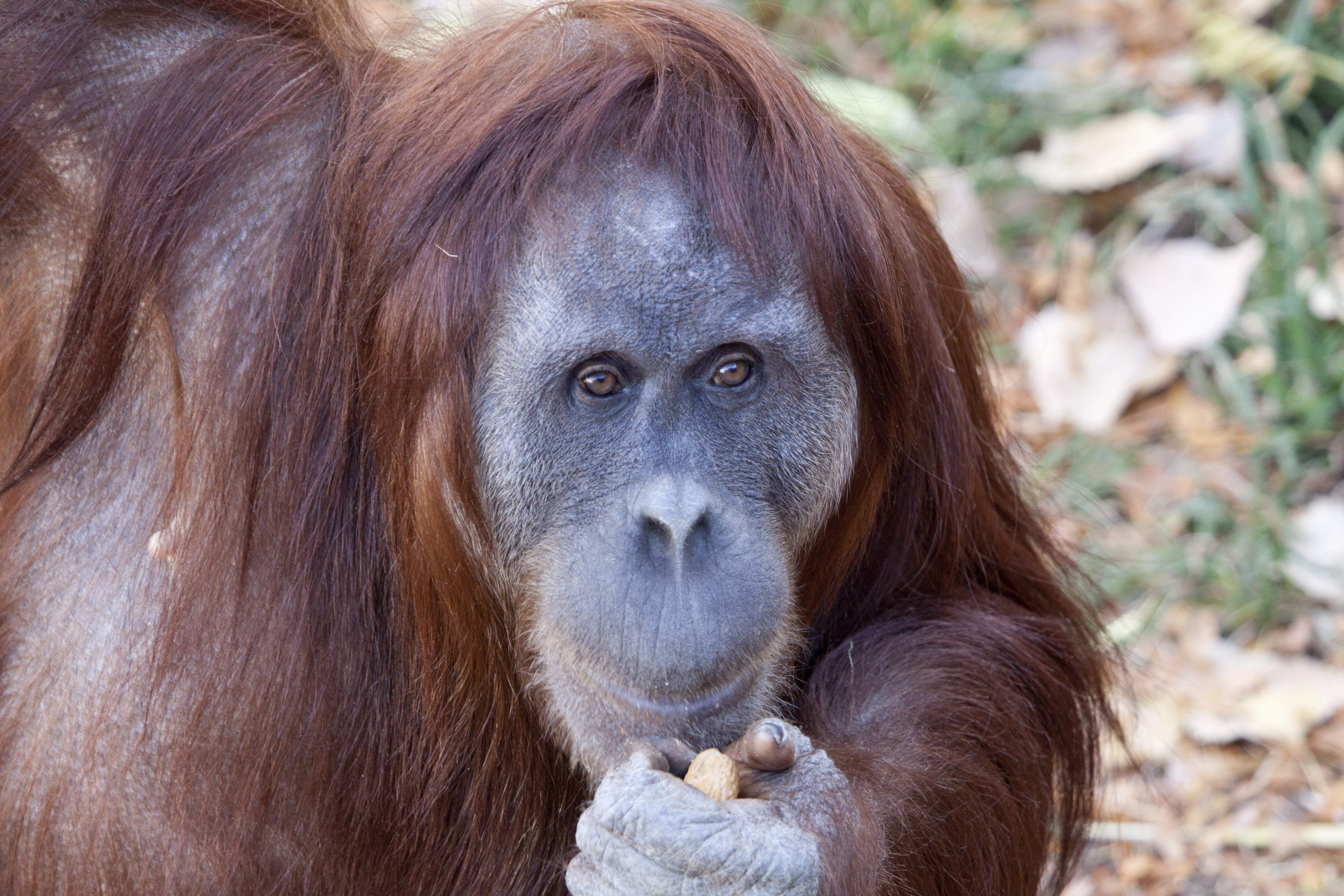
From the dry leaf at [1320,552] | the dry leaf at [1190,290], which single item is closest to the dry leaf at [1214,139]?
the dry leaf at [1190,290]

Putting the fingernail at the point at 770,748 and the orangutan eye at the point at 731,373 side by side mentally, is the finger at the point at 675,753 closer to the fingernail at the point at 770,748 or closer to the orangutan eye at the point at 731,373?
the fingernail at the point at 770,748

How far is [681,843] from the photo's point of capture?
1958mm

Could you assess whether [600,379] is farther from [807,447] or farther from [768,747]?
[768,747]

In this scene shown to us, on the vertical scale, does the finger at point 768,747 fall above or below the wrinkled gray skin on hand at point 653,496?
below

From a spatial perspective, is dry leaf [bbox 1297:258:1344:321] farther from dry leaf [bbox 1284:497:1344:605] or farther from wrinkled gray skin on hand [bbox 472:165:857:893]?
wrinkled gray skin on hand [bbox 472:165:857:893]

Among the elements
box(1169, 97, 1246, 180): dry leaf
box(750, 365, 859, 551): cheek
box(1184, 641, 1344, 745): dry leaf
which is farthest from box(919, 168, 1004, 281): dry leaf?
box(750, 365, 859, 551): cheek

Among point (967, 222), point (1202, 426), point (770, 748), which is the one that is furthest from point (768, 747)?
point (967, 222)

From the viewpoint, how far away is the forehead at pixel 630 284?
2.09 metres

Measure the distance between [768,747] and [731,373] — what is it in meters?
0.50

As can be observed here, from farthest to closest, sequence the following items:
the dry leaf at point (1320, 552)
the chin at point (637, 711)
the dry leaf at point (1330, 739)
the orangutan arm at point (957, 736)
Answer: the dry leaf at point (1320, 552), the dry leaf at point (1330, 739), the orangutan arm at point (957, 736), the chin at point (637, 711)

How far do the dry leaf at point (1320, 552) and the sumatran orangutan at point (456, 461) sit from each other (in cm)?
168

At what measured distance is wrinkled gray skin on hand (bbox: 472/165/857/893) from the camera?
78.7 inches

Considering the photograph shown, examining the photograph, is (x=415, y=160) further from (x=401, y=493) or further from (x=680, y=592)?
(x=680, y=592)

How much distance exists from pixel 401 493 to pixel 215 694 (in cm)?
42
